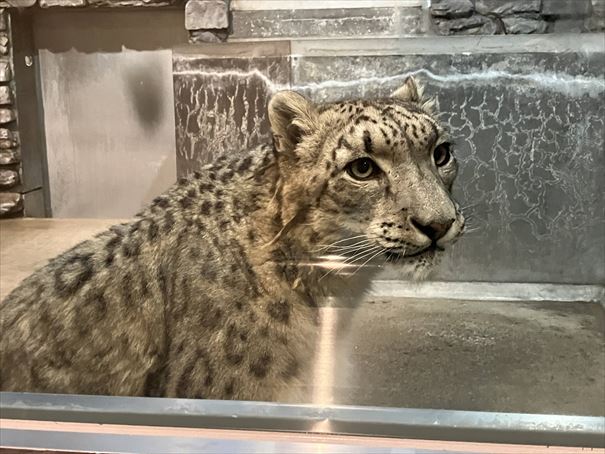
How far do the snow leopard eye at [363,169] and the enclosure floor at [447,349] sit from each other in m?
0.30

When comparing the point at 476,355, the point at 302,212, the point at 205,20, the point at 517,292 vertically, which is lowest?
the point at 476,355

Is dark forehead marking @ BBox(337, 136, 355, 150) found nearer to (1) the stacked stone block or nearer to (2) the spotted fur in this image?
(2) the spotted fur

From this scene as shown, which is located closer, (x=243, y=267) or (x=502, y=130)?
(x=243, y=267)

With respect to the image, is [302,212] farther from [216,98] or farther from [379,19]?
[379,19]

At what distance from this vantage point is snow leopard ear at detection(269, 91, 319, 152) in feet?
3.98

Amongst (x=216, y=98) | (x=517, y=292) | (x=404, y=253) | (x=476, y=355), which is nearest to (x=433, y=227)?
(x=404, y=253)

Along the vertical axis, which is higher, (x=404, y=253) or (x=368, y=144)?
(x=368, y=144)

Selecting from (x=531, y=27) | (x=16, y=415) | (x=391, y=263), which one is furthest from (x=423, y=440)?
(x=531, y=27)

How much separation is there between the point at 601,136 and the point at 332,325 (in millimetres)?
1006

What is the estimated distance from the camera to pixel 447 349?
5.89 ft

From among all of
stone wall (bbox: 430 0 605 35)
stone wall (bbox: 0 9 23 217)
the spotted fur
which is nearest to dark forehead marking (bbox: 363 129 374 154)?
the spotted fur

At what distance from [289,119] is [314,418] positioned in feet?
1.81

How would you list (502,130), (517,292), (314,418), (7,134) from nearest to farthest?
1. (314,418)
2. (7,134)
3. (502,130)
4. (517,292)

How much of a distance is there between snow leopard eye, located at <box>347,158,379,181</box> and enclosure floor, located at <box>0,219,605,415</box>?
0.30 meters
